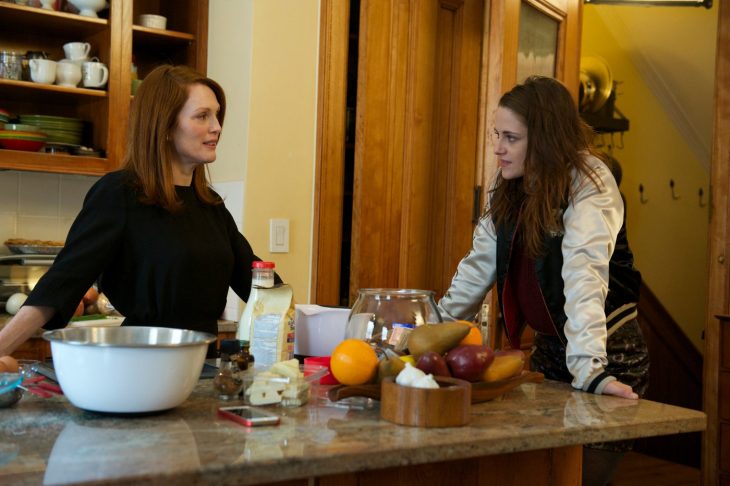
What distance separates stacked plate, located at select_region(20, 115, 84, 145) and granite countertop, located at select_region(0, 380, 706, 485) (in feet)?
7.15

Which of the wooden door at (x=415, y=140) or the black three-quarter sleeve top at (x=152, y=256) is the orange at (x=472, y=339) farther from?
the wooden door at (x=415, y=140)

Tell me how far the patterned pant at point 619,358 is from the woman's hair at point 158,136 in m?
0.95

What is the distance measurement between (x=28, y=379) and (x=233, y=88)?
2030 millimetres

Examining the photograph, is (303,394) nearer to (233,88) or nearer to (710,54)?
(233,88)

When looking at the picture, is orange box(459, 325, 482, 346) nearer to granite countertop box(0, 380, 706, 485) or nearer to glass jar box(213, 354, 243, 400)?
granite countertop box(0, 380, 706, 485)

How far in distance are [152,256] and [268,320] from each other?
0.44m

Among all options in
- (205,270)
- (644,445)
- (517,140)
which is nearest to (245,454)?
(205,270)

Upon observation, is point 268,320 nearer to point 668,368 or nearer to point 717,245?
point 717,245

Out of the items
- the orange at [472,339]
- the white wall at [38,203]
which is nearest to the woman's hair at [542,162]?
the orange at [472,339]

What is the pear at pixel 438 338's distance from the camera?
156cm

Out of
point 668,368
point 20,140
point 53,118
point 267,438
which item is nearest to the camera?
point 267,438

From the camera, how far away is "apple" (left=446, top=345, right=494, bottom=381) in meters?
1.54

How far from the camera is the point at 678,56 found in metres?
5.25

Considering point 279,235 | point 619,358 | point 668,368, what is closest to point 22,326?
point 619,358
